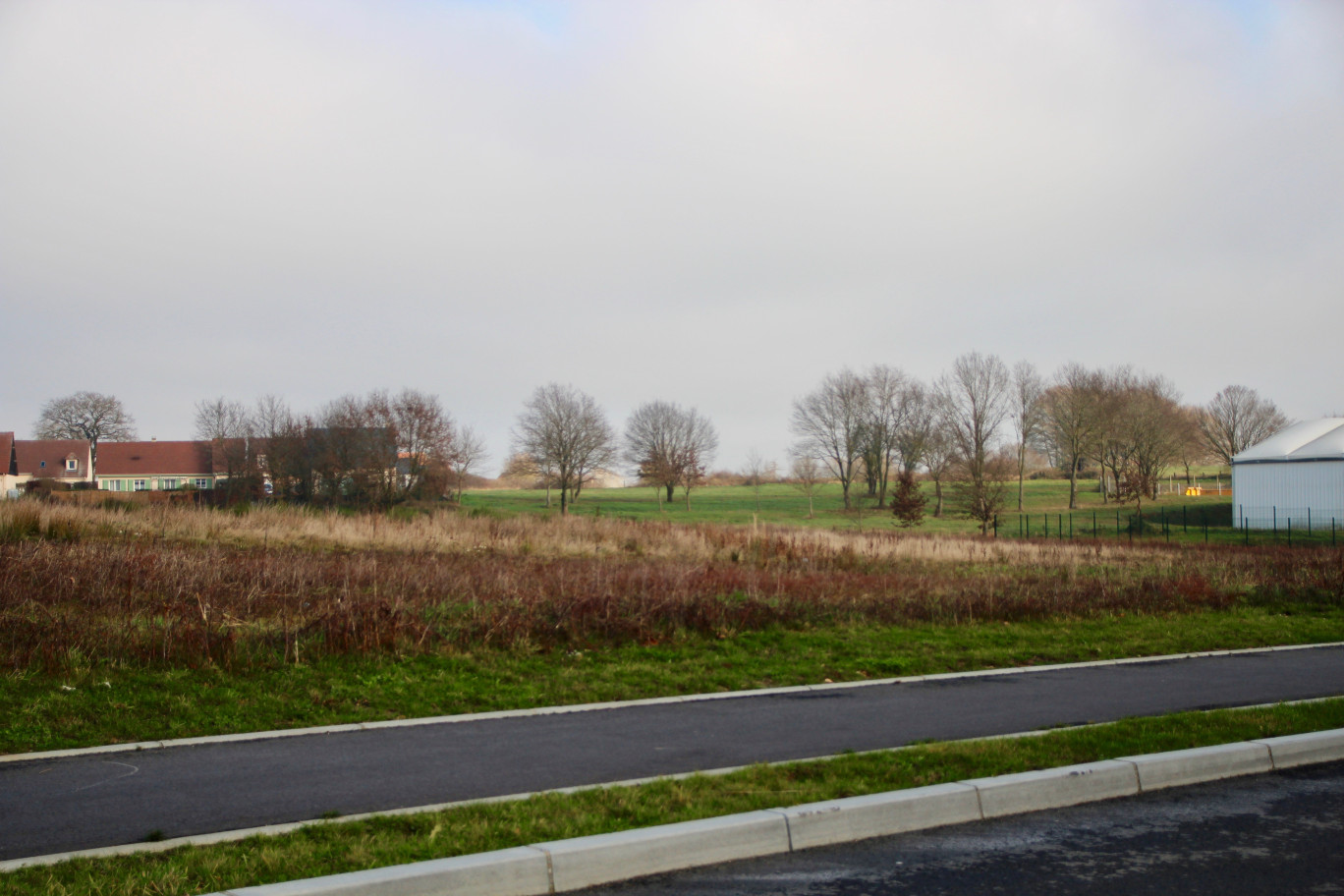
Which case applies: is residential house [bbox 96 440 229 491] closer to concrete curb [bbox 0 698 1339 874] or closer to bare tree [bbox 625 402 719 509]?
bare tree [bbox 625 402 719 509]

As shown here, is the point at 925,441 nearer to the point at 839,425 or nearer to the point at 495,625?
the point at 839,425

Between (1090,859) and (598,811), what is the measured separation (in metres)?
2.67

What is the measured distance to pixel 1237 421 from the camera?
8881cm

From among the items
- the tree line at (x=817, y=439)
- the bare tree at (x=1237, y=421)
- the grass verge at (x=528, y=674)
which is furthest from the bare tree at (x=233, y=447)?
the bare tree at (x=1237, y=421)

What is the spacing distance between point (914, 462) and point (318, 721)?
7068 centimetres

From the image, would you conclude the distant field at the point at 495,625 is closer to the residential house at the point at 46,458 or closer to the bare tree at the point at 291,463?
the bare tree at the point at 291,463

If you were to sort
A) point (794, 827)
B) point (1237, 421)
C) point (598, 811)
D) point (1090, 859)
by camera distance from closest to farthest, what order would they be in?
point (1090, 859)
point (794, 827)
point (598, 811)
point (1237, 421)

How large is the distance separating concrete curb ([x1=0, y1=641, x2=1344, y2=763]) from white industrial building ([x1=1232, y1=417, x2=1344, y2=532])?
1735 inches

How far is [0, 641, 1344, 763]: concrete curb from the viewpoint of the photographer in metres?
7.21

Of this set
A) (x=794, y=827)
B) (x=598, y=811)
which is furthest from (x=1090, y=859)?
(x=598, y=811)

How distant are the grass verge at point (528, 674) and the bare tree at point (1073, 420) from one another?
195ft

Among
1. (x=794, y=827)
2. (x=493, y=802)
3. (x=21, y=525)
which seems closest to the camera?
(x=794, y=827)

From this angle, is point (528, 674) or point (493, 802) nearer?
point (493, 802)

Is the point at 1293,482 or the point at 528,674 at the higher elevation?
the point at 1293,482
